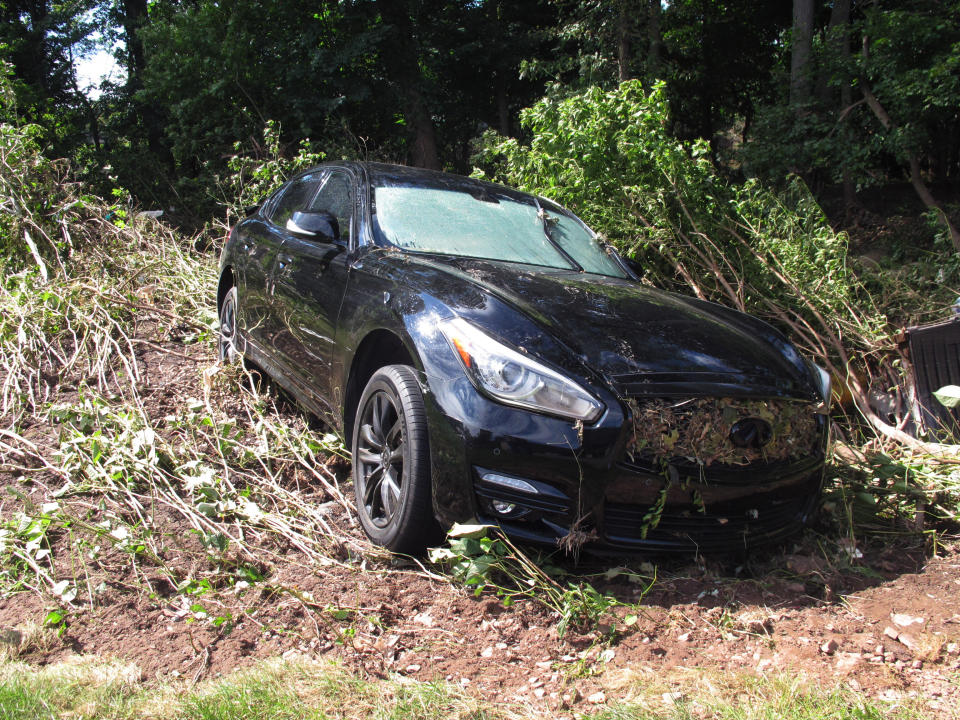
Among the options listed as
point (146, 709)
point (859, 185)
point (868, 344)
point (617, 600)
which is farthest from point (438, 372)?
point (859, 185)

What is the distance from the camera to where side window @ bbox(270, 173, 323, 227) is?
4.77m

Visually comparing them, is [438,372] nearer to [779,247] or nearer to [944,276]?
[779,247]

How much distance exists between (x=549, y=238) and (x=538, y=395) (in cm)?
190

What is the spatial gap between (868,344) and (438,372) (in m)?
3.60

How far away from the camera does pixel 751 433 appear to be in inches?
109

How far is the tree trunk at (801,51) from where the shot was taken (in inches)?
496

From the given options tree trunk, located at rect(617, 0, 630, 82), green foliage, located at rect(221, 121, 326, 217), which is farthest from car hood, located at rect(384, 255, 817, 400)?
tree trunk, located at rect(617, 0, 630, 82)

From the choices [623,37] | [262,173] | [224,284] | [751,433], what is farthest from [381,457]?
[623,37]

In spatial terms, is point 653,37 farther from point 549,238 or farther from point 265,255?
point 265,255

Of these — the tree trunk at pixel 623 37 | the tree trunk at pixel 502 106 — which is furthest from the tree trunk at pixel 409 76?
the tree trunk at pixel 623 37

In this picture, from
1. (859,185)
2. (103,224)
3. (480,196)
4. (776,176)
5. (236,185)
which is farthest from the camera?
(776,176)

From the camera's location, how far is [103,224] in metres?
7.45

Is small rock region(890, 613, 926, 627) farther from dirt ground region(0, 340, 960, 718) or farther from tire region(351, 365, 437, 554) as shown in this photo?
tire region(351, 365, 437, 554)

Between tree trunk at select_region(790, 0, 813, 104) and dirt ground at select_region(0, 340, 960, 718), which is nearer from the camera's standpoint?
dirt ground at select_region(0, 340, 960, 718)
